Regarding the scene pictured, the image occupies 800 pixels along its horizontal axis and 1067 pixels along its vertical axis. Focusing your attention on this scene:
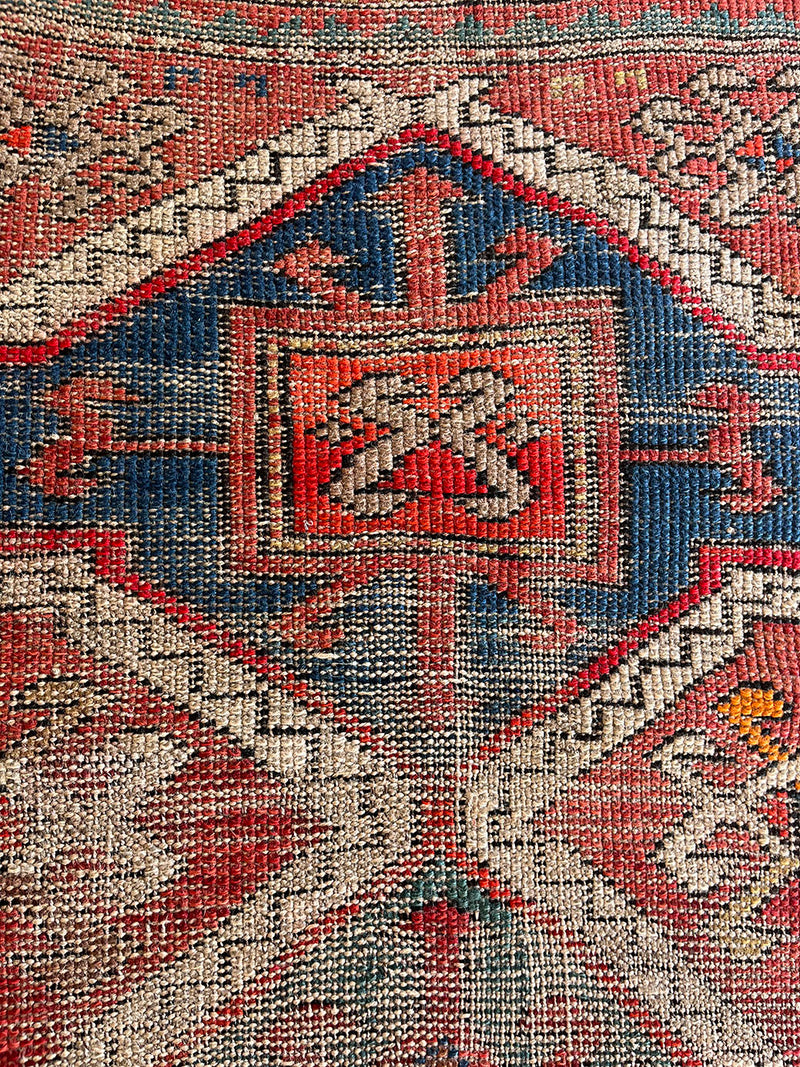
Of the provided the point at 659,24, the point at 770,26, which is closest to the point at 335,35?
the point at 659,24

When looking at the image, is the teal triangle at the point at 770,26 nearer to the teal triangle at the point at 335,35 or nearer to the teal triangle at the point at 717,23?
the teal triangle at the point at 717,23

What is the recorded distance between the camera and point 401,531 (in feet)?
2.30

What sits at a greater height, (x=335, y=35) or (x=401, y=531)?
(x=335, y=35)

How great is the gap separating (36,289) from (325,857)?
58cm

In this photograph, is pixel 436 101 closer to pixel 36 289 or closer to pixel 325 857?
pixel 36 289

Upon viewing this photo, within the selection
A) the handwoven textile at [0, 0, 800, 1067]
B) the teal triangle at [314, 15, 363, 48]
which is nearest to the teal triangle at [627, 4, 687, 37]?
the handwoven textile at [0, 0, 800, 1067]

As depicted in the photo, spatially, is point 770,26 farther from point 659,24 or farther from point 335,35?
point 335,35

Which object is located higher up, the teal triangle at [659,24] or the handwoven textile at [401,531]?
the teal triangle at [659,24]

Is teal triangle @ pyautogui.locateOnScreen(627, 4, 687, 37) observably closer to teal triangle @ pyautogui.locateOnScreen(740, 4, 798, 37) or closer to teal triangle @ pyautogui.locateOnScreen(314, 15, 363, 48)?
teal triangle @ pyautogui.locateOnScreen(740, 4, 798, 37)

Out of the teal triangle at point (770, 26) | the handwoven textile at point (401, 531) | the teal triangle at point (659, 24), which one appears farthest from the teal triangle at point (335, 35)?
the teal triangle at point (770, 26)

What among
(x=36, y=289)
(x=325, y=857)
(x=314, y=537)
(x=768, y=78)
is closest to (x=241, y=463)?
(x=314, y=537)

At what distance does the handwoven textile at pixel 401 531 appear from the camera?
0.66 metres

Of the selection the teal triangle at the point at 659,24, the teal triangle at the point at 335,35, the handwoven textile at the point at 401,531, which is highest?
the teal triangle at the point at 659,24

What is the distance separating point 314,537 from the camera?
27.3 inches
